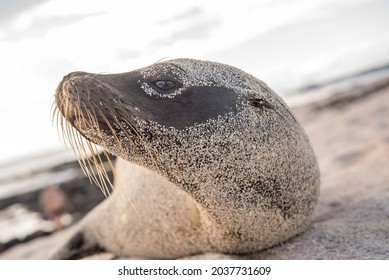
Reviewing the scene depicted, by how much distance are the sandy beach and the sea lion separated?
0.30ft

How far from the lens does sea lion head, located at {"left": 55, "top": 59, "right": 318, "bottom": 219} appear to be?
1.43m

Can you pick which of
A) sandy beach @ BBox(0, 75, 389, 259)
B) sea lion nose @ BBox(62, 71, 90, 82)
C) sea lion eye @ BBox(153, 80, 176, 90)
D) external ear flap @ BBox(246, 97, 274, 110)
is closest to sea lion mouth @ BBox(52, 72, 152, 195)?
sea lion nose @ BBox(62, 71, 90, 82)

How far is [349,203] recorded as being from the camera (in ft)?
7.40

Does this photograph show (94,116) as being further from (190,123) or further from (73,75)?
(190,123)

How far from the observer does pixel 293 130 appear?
174 cm

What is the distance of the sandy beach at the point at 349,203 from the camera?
5.63 ft

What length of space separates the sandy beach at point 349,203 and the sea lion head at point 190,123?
0.88ft

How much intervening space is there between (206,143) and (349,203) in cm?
108

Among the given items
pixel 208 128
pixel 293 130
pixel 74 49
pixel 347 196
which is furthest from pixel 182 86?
pixel 347 196

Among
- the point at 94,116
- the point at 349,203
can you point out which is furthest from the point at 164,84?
the point at 349,203

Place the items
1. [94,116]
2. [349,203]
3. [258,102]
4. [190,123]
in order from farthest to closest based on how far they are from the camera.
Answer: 1. [349,203]
2. [258,102]
3. [190,123]
4. [94,116]

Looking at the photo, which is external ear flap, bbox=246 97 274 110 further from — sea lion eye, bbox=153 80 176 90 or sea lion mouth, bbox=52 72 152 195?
sea lion mouth, bbox=52 72 152 195

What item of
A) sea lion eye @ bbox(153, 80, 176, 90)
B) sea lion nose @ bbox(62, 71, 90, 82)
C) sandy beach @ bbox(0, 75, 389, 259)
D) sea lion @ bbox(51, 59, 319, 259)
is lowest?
sandy beach @ bbox(0, 75, 389, 259)
